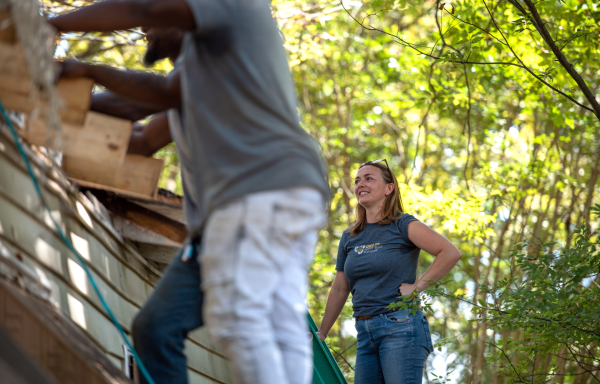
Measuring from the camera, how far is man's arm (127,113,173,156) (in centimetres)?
179

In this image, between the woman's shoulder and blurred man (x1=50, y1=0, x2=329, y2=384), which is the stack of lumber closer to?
blurred man (x1=50, y1=0, x2=329, y2=384)

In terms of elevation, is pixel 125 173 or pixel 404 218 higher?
pixel 404 218

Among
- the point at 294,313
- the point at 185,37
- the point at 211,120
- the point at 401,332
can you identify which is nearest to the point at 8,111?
the point at 185,37

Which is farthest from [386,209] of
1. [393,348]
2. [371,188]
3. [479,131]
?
[479,131]

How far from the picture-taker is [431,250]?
2.96 metres

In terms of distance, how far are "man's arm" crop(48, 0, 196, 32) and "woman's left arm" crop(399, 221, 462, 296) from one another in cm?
198

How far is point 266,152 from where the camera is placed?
128cm

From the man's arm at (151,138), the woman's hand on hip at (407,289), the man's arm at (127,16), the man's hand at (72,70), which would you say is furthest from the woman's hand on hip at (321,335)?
the man's arm at (127,16)

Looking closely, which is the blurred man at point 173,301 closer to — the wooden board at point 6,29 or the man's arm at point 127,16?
the man's arm at point 127,16

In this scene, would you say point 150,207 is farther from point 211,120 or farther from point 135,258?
point 211,120

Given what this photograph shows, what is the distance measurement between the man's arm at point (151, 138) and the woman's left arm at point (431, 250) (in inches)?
62.1

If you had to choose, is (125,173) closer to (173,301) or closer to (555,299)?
(173,301)

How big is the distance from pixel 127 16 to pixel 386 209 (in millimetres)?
2131

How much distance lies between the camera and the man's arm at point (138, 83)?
1466 mm
